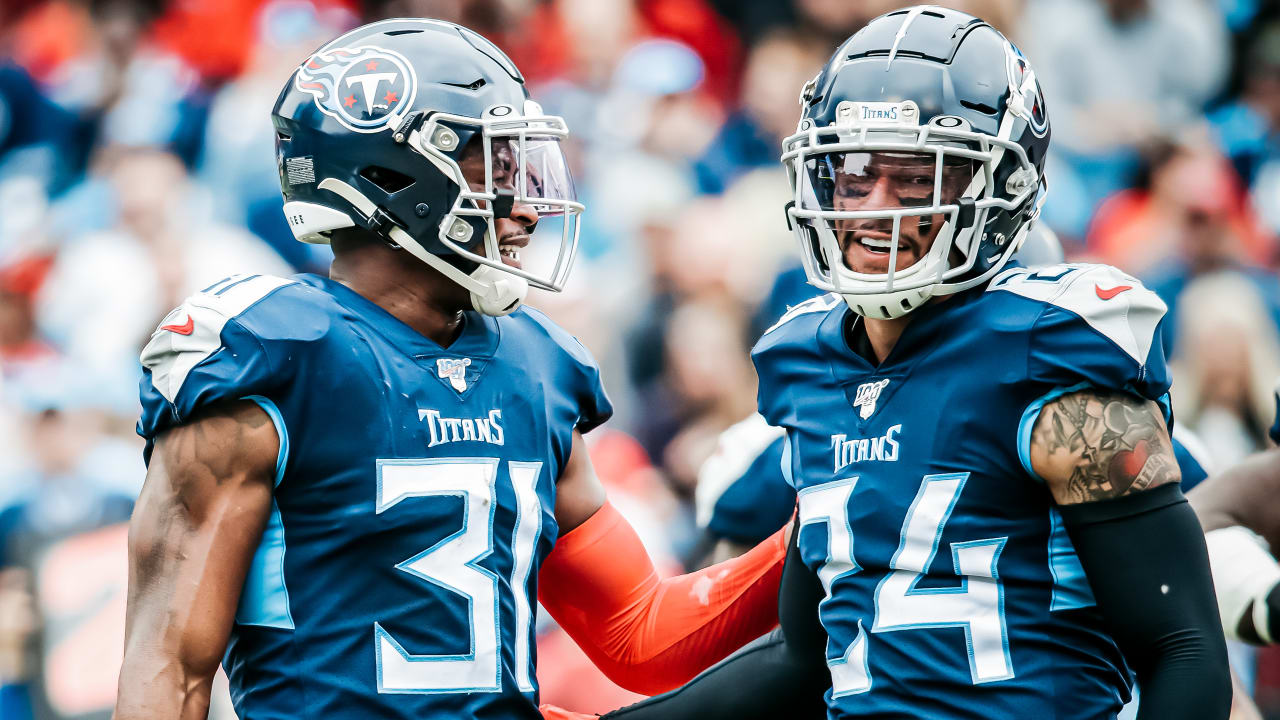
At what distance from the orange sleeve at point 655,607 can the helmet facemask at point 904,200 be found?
0.78 metres

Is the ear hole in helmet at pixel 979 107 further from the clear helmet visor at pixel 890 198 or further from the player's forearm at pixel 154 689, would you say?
the player's forearm at pixel 154 689

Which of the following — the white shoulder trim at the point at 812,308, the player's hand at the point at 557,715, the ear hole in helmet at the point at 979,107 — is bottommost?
the player's hand at the point at 557,715

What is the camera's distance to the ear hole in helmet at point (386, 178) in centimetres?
283

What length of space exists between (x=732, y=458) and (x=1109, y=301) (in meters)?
1.29

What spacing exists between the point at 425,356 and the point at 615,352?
3915mm

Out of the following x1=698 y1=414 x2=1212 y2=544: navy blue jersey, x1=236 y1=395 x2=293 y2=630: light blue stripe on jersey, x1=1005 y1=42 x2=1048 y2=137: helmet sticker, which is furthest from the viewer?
x1=698 y1=414 x2=1212 y2=544: navy blue jersey

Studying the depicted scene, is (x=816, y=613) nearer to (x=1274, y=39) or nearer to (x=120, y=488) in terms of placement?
(x=120, y=488)

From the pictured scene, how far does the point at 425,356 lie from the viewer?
280cm

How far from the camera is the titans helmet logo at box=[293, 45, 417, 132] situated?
9.20 ft

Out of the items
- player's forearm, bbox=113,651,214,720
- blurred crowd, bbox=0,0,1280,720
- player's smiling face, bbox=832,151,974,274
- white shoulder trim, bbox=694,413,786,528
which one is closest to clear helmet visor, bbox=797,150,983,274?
player's smiling face, bbox=832,151,974,274

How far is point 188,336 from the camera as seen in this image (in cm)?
255

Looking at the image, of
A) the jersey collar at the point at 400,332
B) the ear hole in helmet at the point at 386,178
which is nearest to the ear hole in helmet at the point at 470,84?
the ear hole in helmet at the point at 386,178

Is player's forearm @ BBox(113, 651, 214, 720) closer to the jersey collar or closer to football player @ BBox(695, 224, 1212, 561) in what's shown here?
the jersey collar

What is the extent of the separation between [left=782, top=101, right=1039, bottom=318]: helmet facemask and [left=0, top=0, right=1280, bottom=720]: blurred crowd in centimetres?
288
